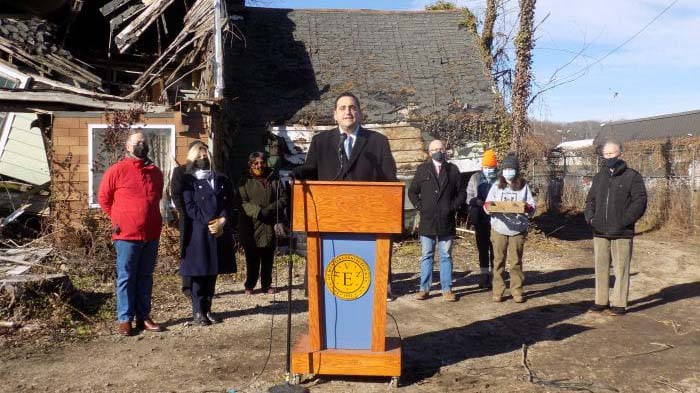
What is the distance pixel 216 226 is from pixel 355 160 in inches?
87.7

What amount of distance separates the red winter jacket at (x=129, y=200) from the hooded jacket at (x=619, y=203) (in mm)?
4843

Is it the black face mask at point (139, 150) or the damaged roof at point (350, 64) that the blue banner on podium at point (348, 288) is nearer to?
the black face mask at point (139, 150)

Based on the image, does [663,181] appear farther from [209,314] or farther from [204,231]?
[204,231]

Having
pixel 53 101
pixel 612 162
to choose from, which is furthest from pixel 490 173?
pixel 53 101

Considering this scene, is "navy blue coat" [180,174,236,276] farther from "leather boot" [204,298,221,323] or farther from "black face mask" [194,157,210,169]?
"leather boot" [204,298,221,323]

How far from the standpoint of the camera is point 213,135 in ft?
35.6

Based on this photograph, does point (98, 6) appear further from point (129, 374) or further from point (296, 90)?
point (129, 374)

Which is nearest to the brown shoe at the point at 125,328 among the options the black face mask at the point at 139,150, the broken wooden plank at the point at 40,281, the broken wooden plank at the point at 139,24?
the broken wooden plank at the point at 40,281

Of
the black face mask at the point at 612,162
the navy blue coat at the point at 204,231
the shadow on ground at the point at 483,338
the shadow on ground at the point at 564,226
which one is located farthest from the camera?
the shadow on ground at the point at 564,226

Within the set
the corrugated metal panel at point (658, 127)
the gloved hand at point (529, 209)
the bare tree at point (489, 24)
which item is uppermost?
the bare tree at point (489, 24)

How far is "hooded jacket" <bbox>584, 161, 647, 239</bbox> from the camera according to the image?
281 inches

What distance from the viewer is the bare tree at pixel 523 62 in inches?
567

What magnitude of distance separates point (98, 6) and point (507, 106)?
866cm

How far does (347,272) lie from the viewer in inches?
188
